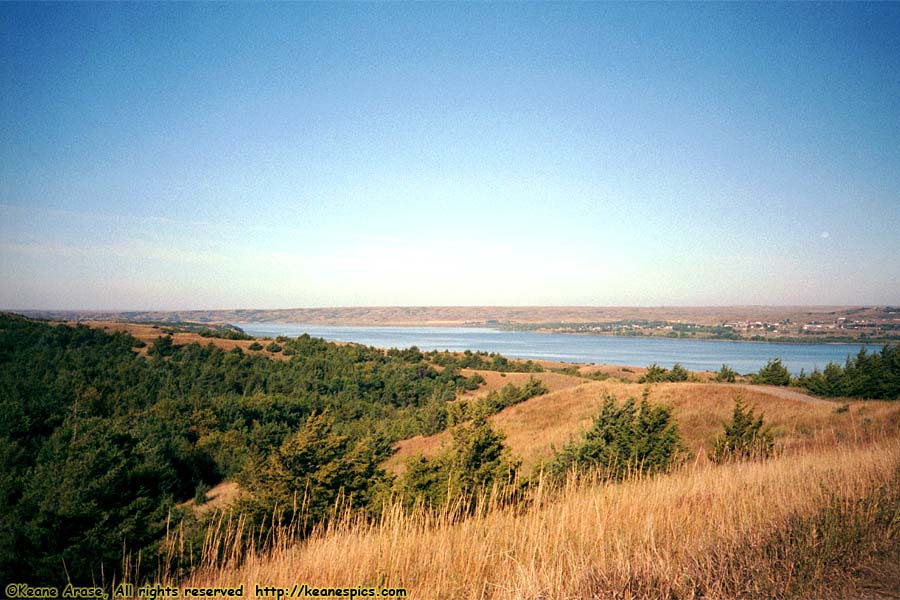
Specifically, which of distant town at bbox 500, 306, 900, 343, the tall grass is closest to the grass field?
the tall grass

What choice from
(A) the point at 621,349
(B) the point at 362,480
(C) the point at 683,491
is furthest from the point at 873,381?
(A) the point at 621,349

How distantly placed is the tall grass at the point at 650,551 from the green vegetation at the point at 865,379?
3110cm

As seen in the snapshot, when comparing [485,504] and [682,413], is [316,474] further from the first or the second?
[682,413]

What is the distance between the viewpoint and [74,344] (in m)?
70.5

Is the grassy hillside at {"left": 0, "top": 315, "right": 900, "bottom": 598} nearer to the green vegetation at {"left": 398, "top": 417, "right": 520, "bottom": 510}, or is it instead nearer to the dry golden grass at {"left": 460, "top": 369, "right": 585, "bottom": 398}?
the green vegetation at {"left": 398, "top": 417, "right": 520, "bottom": 510}

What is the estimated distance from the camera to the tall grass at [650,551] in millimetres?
2631

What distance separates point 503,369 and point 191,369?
48461 mm

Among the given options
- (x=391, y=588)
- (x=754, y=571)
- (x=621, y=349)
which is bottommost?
(x=621, y=349)

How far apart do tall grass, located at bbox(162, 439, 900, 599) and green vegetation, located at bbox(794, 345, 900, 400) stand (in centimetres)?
3110

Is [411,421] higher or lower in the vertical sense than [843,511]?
lower

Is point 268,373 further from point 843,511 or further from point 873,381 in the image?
point 843,511

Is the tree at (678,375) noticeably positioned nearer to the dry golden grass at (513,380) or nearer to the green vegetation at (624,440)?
the dry golden grass at (513,380)

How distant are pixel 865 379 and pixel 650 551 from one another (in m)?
35.5

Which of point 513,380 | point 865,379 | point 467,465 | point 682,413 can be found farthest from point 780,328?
point 467,465
